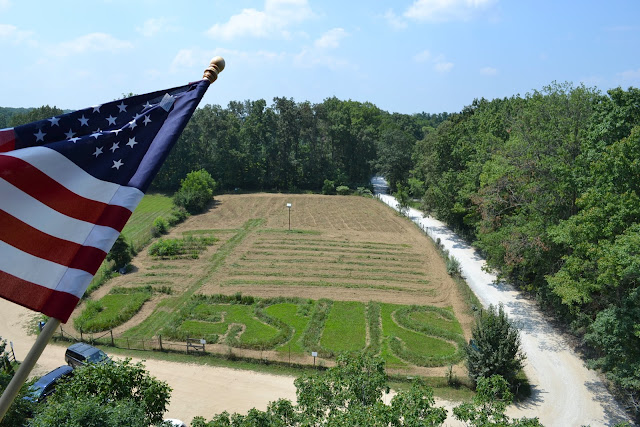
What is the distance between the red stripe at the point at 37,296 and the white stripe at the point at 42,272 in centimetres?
4

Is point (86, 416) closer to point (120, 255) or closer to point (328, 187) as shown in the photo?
point (120, 255)

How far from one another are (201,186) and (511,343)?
39.6m

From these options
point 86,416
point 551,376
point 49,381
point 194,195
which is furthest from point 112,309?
point 194,195

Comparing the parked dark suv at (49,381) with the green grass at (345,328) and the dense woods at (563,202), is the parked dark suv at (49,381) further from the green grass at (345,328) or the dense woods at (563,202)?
the dense woods at (563,202)

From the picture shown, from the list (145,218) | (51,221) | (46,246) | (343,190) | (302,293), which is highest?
(51,221)

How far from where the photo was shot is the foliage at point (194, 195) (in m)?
47.6

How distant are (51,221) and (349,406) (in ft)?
24.9

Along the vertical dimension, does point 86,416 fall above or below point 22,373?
below

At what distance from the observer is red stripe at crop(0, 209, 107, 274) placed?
4555 mm

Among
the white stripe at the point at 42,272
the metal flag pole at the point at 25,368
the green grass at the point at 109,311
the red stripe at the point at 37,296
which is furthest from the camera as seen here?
the green grass at the point at 109,311

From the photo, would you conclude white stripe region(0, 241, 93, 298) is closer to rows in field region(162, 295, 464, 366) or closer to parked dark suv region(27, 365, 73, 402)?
parked dark suv region(27, 365, 73, 402)

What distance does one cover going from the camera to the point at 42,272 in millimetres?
4488

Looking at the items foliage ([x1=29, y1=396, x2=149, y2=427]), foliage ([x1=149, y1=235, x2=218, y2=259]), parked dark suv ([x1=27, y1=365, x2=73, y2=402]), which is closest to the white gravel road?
foliage ([x1=29, y1=396, x2=149, y2=427])

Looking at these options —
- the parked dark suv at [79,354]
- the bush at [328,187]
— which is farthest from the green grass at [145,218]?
the bush at [328,187]
